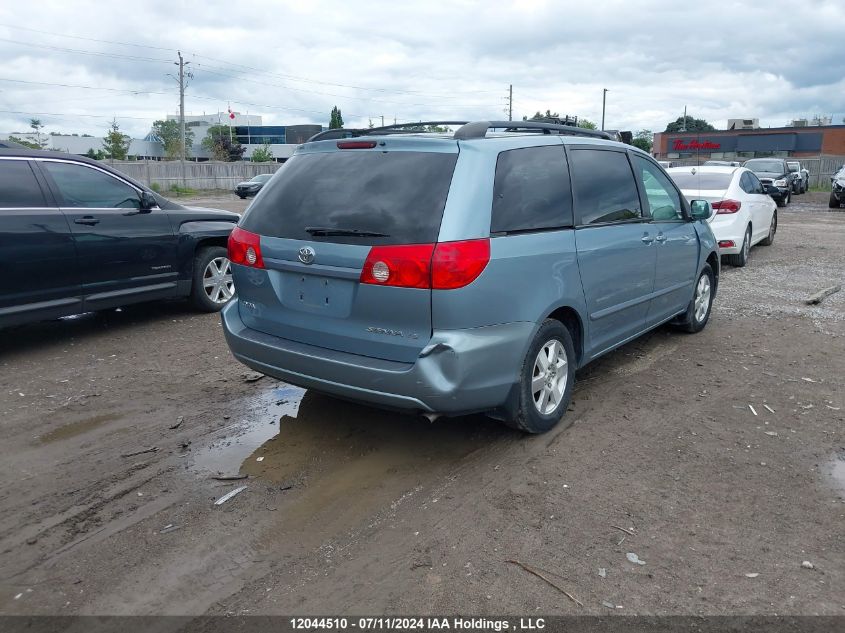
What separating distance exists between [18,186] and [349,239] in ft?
12.6

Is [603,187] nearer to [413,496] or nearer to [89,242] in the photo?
[413,496]

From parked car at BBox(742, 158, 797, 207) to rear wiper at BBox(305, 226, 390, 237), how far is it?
24686 millimetres

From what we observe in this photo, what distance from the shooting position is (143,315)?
786 centimetres

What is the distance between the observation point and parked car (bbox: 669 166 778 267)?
10688 millimetres

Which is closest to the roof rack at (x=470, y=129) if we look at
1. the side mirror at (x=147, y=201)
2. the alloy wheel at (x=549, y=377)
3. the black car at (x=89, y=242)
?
the alloy wheel at (x=549, y=377)

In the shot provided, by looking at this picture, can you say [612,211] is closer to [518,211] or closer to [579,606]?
[518,211]

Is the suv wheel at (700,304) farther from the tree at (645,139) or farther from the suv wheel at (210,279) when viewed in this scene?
the tree at (645,139)

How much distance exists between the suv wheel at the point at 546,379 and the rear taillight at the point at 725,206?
23.4 ft

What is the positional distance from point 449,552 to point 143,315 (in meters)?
5.76

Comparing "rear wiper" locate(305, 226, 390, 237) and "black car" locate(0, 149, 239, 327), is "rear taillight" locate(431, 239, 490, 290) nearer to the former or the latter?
"rear wiper" locate(305, 226, 390, 237)

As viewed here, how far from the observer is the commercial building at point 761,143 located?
64.2 metres

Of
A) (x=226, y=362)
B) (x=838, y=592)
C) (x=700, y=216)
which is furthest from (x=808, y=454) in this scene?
(x=226, y=362)

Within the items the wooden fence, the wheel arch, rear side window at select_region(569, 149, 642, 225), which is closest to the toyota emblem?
the wheel arch

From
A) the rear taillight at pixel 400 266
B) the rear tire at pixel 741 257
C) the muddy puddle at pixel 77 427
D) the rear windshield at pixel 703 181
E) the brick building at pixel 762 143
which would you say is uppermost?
the brick building at pixel 762 143
